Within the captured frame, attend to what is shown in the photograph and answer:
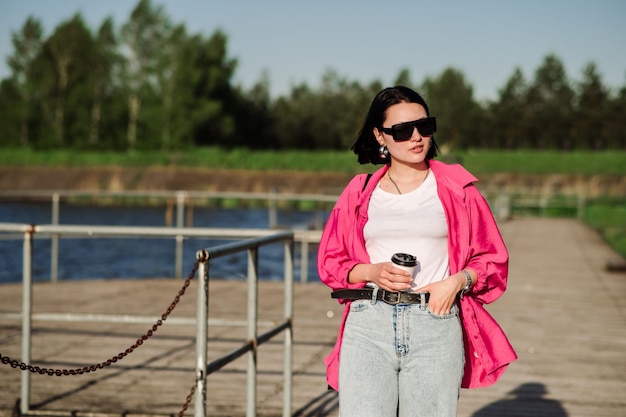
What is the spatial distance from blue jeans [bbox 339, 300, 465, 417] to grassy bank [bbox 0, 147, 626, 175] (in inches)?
1999

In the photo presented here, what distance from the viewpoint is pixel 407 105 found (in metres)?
2.90

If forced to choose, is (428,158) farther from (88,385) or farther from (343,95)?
(343,95)

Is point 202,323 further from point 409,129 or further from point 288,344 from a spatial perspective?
point 288,344

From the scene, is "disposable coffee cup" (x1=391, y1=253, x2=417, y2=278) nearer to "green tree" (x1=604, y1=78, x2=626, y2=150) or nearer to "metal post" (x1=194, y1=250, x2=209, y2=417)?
"metal post" (x1=194, y1=250, x2=209, y2=417)

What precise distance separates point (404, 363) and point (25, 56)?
253 ft

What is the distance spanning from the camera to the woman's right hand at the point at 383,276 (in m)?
2.63

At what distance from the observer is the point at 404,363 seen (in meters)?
2.71

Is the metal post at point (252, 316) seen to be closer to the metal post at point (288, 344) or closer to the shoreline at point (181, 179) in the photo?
the metal post at point (288, 344)

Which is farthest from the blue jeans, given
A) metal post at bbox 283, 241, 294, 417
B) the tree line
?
the tree line

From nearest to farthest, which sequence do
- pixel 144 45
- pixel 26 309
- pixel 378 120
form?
pixel 378 120 → pixel 26 309 → pixel 144 45

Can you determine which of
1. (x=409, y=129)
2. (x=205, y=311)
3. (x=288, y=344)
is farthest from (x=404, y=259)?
(x=288, y=344)

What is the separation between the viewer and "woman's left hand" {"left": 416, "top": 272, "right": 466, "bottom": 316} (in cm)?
270

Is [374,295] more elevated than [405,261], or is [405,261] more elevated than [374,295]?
[405,261]

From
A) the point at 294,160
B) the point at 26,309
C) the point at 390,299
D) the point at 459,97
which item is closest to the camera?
the point at 390,299
